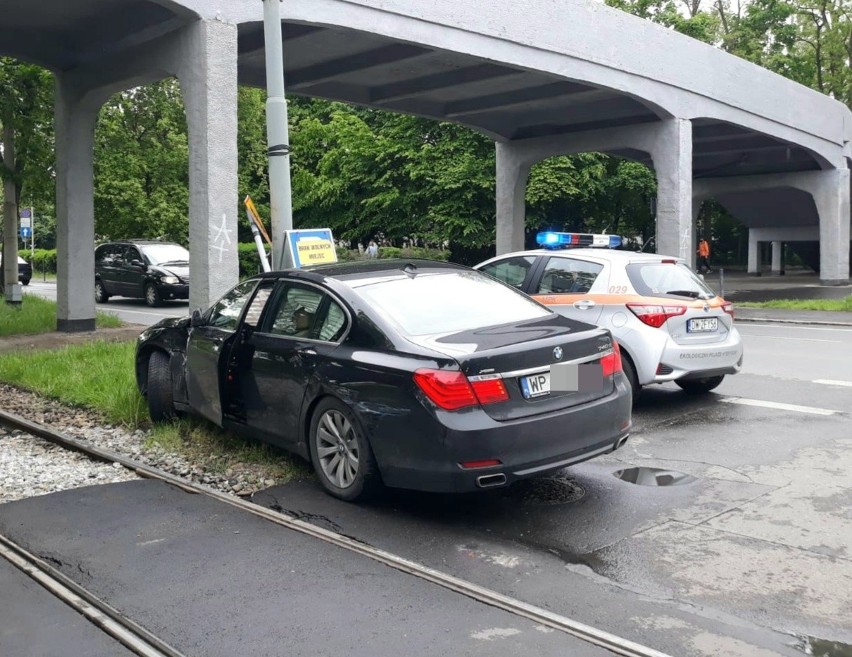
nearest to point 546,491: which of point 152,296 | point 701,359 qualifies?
point 701,359

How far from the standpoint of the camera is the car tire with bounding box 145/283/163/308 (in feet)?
80.9

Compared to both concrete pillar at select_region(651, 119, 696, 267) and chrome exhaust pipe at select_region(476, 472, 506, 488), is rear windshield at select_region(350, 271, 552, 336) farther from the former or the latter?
concrete pillar at select_region(651, 119, 696, 267)

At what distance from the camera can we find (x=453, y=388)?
203 inches

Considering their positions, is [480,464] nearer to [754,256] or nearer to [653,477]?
[653,477]

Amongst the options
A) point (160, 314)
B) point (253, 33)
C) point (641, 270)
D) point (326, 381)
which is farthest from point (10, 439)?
point (160, 314)

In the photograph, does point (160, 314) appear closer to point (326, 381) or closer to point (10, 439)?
point (10, 439)

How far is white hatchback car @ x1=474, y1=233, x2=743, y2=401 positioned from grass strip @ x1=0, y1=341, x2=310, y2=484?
3413mm

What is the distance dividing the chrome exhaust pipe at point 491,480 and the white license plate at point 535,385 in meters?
0.48

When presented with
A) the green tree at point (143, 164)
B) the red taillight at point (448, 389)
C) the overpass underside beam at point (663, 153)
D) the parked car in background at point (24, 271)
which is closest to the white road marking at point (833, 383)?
the red taillight at point (448, 389)

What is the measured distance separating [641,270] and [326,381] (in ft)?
13.9

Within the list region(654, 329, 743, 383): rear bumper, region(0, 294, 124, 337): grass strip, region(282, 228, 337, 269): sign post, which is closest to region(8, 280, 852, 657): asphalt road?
region(654, 329, 743, 383): rear bumper

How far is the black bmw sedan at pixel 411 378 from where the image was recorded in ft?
17.0

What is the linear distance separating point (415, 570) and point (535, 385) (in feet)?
4.34

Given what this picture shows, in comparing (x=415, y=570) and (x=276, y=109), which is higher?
(x=276, y=109)
